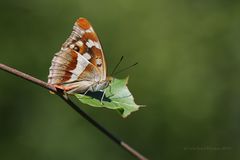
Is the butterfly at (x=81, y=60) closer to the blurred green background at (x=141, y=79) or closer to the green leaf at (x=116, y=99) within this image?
the green leaf at (x=116, y=99)

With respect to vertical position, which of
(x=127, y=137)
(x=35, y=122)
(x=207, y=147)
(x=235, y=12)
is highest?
(x=235, y=12)

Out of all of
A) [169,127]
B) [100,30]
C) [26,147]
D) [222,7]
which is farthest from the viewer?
[222,7]

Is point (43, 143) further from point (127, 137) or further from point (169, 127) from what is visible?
point (169, 127)

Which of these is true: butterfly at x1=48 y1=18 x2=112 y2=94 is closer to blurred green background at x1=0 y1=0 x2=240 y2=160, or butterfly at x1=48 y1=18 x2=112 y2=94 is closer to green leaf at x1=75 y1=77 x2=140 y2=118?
green leaf at x1=75 y1=77 x2=140 y2=118

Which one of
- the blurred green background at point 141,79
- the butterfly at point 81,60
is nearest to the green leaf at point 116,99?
the butterfly at point 81,60

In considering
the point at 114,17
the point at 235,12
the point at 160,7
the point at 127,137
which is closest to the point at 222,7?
the point at 235,12

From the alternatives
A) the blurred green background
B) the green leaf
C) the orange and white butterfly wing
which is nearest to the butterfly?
the orange and white butterfly wing

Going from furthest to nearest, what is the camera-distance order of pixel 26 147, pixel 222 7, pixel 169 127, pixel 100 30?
pixel 222 7 → pixel 100 30 → pixel 169 127 → pixel 26 147
